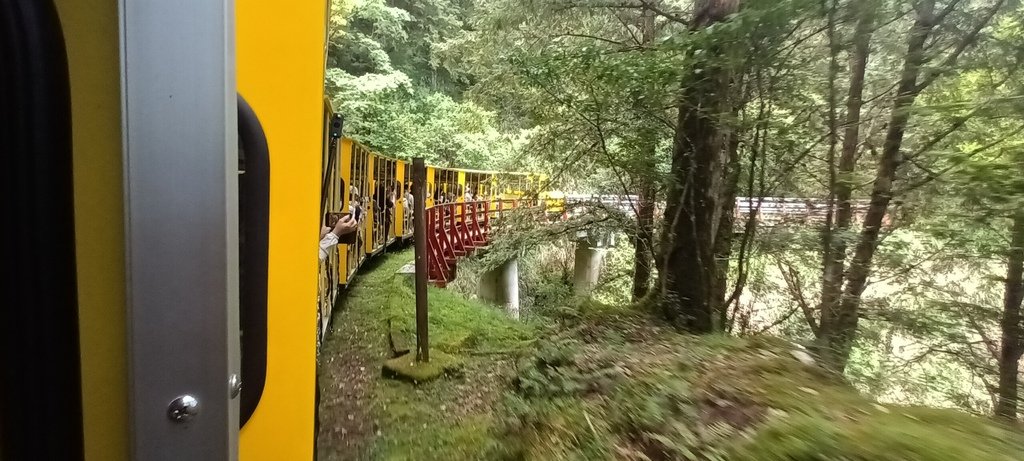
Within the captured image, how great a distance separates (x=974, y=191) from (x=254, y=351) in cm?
558

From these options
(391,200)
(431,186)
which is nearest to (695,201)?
(391,200)

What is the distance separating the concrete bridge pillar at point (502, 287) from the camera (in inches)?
525

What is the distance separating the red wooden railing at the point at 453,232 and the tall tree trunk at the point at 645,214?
2465 mm

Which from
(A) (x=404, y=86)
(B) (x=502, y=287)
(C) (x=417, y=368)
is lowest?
(B) (x=502, y=287)

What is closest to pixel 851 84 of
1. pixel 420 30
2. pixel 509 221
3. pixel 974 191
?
pixel 974 191

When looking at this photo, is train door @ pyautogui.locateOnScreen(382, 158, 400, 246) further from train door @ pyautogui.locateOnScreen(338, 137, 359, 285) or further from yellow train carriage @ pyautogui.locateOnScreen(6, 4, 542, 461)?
yellow train carriage @ pyautogui.locateOnScreen(6, 4, 542, 461)

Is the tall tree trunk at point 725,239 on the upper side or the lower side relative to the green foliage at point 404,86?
lower

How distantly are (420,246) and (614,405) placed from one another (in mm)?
2699

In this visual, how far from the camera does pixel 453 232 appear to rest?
12547 mm

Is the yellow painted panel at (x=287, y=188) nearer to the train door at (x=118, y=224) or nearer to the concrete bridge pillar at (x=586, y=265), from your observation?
the train door at (x=118, y=224)

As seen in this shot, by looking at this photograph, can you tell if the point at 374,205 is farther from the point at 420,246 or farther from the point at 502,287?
the point at 420,246

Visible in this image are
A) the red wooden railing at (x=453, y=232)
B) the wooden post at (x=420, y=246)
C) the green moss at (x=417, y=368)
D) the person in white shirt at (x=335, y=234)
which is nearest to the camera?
the person in white shirt at (x=335, y=234)

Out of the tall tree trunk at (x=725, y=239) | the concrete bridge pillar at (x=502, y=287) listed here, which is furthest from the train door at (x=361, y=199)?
the tall tree trunk at (x=725, y=239)

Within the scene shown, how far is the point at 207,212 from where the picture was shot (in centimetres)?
71
